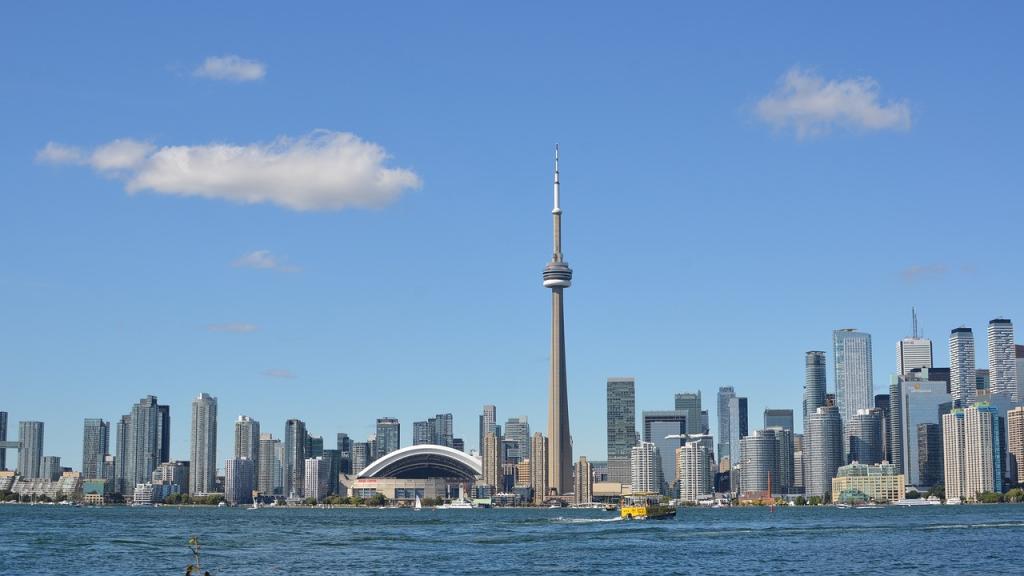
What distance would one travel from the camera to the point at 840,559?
116750 mm

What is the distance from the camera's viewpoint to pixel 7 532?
176000 mm

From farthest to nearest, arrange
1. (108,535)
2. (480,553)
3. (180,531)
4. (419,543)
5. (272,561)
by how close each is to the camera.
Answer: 1. (180,531)
2. (108,535)
3. (419,543)
4. (480,553)
5. (272,561)

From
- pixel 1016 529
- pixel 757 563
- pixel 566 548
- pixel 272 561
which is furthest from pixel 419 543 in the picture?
pixel 1016 529

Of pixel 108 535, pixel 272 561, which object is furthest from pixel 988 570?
pixel 108 535

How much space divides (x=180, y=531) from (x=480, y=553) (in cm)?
7190

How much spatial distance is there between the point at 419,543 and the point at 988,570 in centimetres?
6340

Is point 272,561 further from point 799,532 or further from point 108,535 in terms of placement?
point 799,532

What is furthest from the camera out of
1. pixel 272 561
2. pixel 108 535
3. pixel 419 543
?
pixel 108 535

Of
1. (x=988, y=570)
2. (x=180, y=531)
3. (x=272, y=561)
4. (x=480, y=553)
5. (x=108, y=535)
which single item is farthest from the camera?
(x=180, y=531)

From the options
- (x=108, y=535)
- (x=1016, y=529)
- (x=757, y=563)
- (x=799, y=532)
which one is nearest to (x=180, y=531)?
(x=108, y=535)

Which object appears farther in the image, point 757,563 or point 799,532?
point 799,532

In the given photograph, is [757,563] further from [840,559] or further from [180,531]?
[180,531]

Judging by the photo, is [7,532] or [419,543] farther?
[7,532]

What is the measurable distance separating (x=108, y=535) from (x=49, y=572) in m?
67.3
